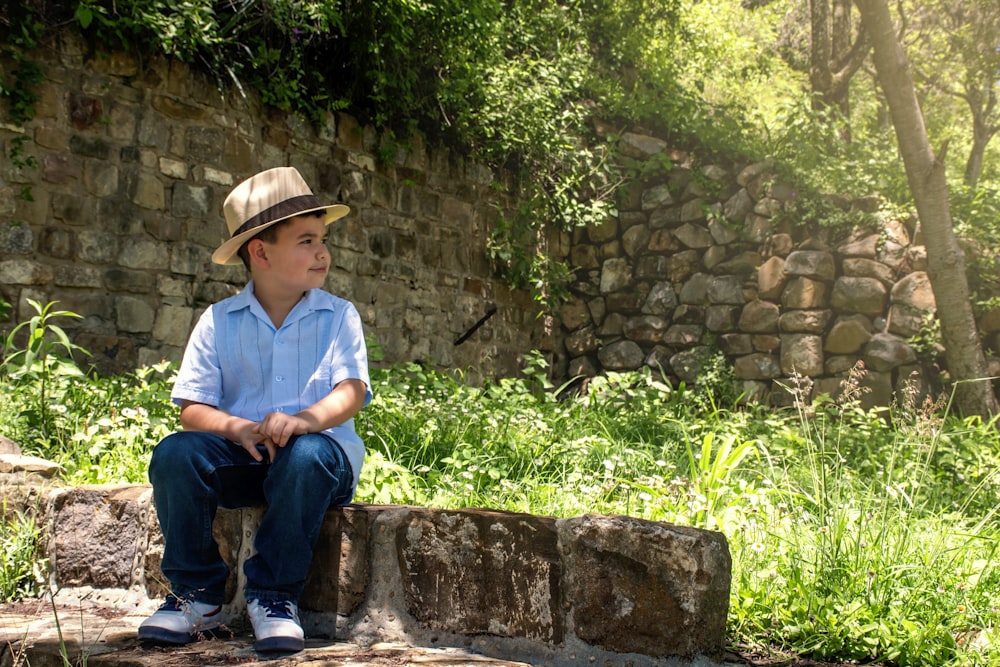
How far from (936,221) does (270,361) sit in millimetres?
5425

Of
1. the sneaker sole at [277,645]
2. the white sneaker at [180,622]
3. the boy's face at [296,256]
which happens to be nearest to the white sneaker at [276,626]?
the sneaker sole at [277,645]

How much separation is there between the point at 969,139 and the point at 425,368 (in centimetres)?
1293

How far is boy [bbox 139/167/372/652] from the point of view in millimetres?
2002

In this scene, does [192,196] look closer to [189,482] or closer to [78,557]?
[78,557]

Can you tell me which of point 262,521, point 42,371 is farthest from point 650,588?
point 42,371

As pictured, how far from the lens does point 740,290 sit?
7.46 metres

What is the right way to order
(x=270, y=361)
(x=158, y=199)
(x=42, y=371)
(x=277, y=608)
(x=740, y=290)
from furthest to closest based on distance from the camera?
(x=740, y=290) → (x=158, y=199) → (x=42, y=371) → (x=270, y=361) → (x=277, y=608)

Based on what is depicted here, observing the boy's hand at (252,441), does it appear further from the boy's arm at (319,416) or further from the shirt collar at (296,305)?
the shirt collar at (296,305)

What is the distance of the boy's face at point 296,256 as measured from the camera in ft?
7.45

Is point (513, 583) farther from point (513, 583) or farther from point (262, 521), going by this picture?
point (262, 521)

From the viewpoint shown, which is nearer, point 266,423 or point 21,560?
point 266,423

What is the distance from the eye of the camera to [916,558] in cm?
234

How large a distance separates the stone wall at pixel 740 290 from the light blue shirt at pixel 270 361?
16.2 ft

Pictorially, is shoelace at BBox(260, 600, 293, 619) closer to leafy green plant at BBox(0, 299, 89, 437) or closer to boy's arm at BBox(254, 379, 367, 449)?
boy's arm at BBox(254, 379, 367, 449)
